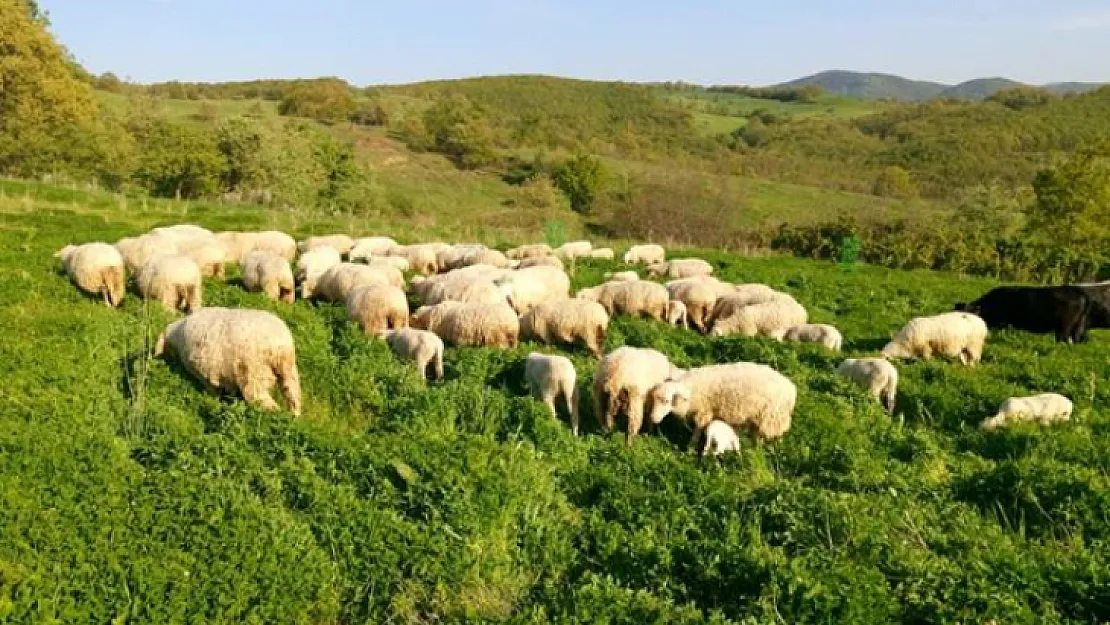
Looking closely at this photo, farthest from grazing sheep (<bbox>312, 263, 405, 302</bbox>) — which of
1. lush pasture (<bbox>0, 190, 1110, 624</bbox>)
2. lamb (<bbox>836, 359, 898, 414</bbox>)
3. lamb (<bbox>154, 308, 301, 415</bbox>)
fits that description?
lamb (<bbox>836, 359, 898, 414</bbox>)

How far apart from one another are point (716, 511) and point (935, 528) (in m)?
1.78

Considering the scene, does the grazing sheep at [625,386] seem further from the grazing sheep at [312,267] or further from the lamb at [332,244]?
the lamb at [332,244]

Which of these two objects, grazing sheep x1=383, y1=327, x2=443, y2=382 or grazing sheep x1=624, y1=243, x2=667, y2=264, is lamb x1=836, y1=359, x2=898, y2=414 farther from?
grazing sheep x1=624, y1=243, x2=667, y2=264

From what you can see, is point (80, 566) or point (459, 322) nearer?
point (80, 566)

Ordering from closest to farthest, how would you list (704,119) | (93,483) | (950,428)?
(93,483) < (950,428) < (704,119)

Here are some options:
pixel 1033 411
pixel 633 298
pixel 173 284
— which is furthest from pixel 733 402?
pixel 173 284

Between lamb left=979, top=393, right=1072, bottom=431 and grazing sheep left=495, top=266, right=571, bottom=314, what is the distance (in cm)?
686

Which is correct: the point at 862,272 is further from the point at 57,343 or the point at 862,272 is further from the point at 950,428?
the point at 57,343

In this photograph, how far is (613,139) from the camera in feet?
383

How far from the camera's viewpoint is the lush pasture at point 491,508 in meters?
5.36

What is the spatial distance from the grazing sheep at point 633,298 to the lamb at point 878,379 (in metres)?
4.50

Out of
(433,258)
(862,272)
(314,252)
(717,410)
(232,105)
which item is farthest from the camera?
(232,105)

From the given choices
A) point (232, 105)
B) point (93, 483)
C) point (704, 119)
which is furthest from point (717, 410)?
point (704, 119)

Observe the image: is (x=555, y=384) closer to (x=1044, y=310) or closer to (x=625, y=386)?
(x=625, y=386)
